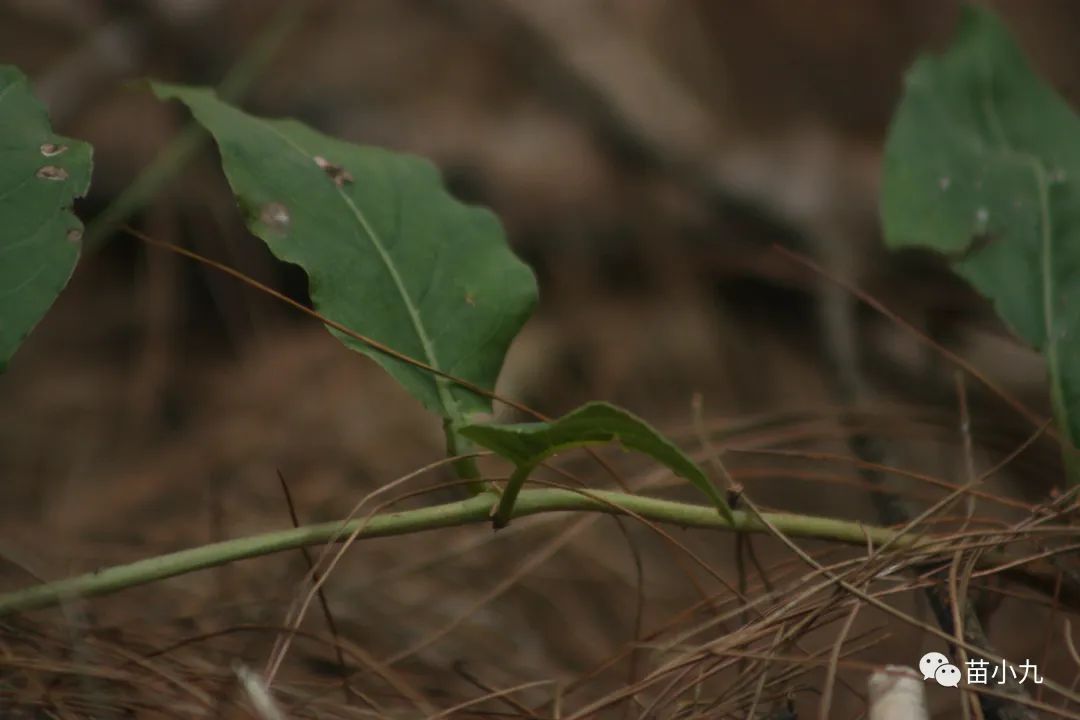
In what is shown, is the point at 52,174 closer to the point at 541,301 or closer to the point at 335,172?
the point at 335,172

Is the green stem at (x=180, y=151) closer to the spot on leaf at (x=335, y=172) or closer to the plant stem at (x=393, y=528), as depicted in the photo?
the spot on leaf at (x=335, y=172)

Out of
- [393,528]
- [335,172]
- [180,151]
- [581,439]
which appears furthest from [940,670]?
[180,151]

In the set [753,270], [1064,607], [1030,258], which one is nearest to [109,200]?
[753,270]

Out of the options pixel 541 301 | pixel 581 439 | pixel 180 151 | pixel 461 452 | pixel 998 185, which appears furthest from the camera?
pixel 541 301

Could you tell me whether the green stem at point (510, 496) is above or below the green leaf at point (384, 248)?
below

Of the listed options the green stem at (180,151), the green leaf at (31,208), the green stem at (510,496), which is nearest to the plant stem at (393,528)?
the green stem at (510,496)

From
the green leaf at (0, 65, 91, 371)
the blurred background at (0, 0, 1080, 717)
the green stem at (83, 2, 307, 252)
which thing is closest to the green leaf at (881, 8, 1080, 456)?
the blurred background at (0, 0, 1080, 717)

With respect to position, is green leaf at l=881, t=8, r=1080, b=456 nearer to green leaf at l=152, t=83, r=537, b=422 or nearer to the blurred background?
the blurred background
